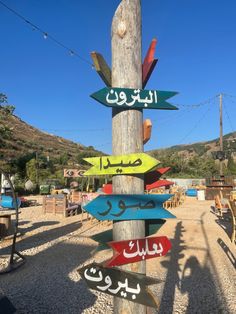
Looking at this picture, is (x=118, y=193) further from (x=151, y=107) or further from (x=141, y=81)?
(x=141, y=81)

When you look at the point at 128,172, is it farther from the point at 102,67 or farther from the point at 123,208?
the point at 102,67

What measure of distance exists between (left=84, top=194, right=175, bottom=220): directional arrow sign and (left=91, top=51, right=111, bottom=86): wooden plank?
2.42 ft

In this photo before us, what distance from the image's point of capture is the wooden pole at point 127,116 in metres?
2.06

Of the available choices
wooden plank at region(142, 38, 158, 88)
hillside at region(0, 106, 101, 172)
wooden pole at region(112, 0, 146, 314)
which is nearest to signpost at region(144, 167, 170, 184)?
wooden pole at region(112, 0, 146, 314)

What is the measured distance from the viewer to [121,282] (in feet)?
6.66

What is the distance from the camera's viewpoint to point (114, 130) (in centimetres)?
214

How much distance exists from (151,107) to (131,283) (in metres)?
1.08

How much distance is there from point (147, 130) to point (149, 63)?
17.0 inches

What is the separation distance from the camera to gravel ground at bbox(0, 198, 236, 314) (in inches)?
171

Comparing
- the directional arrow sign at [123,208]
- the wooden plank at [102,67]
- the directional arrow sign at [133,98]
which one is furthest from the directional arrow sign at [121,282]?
→ the wooden plank at [102,67]

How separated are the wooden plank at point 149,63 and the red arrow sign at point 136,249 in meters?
1.00

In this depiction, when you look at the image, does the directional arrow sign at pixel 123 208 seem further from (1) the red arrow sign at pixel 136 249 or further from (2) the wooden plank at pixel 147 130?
(2) the wooden plank at pixel 147 130

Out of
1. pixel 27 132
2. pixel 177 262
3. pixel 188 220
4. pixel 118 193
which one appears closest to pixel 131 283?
pixel 118 193

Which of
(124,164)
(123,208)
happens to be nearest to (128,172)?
(124,164)
